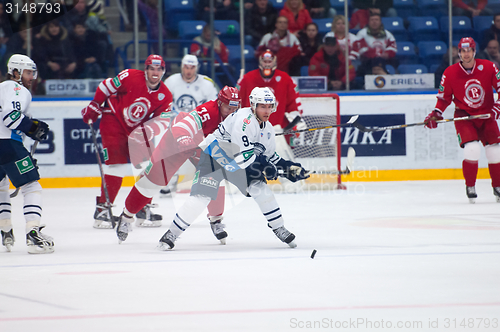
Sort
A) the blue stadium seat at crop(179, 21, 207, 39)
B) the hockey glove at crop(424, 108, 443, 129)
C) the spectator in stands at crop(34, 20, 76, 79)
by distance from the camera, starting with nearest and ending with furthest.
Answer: the hockey glove at crop(424, 108, 443, 129)
the spectator in stands at crop(34, 20, 76, 79)
the blue stadium seat at crop(179, 21, 207, 39)

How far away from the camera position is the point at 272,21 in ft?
25.9

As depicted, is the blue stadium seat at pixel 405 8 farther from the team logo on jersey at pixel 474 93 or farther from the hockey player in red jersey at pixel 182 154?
the hockey player in red jersey at pixel 182 154

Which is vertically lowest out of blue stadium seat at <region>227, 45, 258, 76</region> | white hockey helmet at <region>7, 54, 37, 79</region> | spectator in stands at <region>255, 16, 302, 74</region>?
white hockey helmet at <region>7, 54, 37, 79</region>

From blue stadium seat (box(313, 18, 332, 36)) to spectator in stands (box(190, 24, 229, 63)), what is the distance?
3.79 feet

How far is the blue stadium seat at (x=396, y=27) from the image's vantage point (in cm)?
804

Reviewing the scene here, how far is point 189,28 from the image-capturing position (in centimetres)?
790

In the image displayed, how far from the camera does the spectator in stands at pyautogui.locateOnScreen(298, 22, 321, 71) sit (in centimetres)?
787

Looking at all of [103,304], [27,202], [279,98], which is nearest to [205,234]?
[27,202]

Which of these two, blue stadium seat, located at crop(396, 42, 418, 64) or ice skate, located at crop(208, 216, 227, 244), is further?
blue stadium seat, located at crop(396, 42, 418, 64)

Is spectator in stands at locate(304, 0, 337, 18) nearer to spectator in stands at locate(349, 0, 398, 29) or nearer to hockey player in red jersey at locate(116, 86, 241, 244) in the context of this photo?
spectator in stands at locate(349, 0, 398, 29)

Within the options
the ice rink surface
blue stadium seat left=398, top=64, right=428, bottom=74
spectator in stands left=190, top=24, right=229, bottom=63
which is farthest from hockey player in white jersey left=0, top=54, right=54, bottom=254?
blue stadium seat left=398, top=64, right=428, bottom=74

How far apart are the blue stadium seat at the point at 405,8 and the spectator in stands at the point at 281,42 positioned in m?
1.35

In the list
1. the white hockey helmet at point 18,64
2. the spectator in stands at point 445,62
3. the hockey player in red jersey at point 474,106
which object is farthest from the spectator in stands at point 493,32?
the white hockey helmet at point 18,64

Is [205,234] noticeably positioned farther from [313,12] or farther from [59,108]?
[313,12]
